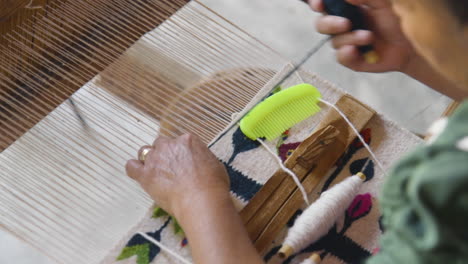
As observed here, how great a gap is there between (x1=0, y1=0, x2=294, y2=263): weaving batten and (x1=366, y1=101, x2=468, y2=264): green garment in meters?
0.57

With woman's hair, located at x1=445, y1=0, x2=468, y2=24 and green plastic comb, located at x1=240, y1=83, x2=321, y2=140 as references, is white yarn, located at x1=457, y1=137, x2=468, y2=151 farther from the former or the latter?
green plastic comb, located at x1=240, y1=83, x2=321, y2=140

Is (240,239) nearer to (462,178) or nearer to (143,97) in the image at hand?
(143,97)

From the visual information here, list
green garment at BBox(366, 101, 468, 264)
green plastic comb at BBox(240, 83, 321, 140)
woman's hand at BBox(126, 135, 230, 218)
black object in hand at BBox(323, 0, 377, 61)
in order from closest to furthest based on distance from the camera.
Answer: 1. green garment at BBox(366, 101, 468, 264)
2. black object in hand at BBox(323, 0, 377, 61)
3. woman's hand at BBox(126, 135, 230, 218)
4. green plastic comb at BBox(240, 83, 321, 140)

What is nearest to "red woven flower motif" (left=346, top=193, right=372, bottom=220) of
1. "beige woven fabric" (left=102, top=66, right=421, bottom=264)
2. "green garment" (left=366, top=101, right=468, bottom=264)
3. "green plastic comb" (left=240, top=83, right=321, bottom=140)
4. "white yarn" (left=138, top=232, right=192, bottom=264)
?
"beige woven fabric" (left=102, top=66, right=421, bottom=264)

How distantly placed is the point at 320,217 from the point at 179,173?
0.89 ft

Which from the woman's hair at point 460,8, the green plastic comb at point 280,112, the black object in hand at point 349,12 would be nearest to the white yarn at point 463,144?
the woman's hair at point 460,8

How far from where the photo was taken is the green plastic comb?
3.37 feet

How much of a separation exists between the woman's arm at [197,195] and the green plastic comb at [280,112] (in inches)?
5.0

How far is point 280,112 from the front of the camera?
105 cm

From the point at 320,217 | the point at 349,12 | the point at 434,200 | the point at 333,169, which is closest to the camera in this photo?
the point at 434,200

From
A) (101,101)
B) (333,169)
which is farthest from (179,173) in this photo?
(333,169)

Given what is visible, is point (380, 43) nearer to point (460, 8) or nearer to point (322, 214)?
point (322, 214)

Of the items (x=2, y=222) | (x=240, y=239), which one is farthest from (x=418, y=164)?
(x=2, y=222)

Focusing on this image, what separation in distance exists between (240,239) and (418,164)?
484 millimetres
